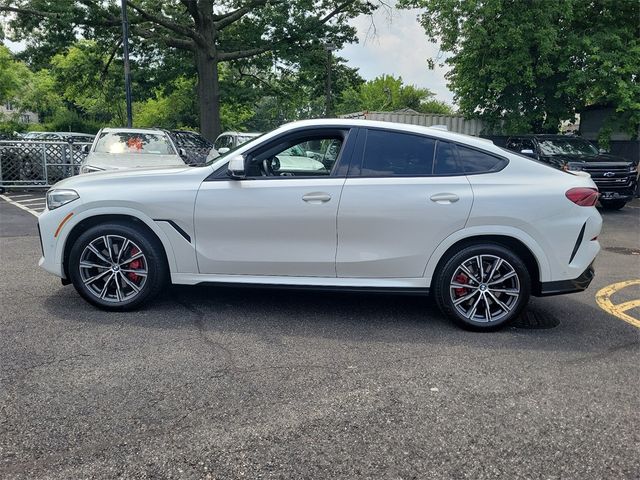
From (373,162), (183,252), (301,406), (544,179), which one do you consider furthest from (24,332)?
(544,179)

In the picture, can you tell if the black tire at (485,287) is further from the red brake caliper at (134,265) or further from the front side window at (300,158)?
the red brake caliper at (134,265)

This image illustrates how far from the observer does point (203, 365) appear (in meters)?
3.62

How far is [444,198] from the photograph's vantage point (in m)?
4.30

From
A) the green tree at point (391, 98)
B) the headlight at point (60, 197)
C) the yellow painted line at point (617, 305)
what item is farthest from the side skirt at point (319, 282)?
the green tree at point (391, 98)

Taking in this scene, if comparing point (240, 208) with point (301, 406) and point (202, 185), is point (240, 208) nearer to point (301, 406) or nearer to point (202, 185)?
point (202, 185)

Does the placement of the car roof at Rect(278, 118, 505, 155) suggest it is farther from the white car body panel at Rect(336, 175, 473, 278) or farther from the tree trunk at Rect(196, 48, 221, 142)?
the tree trunk at Rect(196, 48, 221, 142)

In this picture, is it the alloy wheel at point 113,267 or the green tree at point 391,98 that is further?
the green tree at point 391,98

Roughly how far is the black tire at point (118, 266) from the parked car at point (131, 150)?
5.54 meters

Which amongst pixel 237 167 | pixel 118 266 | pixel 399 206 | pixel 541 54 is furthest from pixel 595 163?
pixel 118 266

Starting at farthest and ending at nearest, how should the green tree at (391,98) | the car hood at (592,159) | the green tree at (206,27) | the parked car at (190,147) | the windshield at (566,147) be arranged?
1. the green tree at (391,98)
2. the green tree at (206,27)
3. the windshield at (566,147)
4. the car hood at (592,159)
5. the parked car at (190,147)

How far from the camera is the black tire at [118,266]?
455 centimetres

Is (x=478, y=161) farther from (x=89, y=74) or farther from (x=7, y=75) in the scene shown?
(x=7, y=75)

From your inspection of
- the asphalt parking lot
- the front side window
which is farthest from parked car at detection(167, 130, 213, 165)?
the asphalt parking lot

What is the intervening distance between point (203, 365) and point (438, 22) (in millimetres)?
16596
